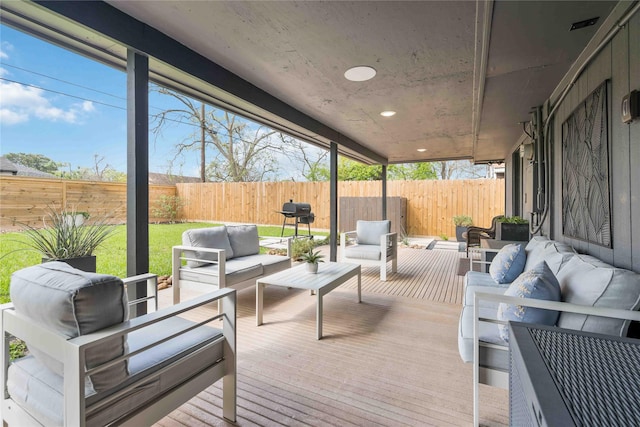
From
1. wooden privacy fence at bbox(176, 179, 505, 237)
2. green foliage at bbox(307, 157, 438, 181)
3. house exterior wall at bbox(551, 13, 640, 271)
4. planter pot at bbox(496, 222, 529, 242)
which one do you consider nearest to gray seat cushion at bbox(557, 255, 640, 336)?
house exterior wall at bbox(551, 13, 640, 271)

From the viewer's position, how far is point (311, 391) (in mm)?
1812

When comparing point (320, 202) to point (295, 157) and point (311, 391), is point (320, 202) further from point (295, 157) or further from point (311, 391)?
point (311, 391)

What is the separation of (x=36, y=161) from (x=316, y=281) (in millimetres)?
4074

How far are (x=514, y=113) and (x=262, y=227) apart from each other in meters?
7.85

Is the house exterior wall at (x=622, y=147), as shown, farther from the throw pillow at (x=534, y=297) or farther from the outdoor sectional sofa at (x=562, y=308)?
the throw pillow at (x=534, y=297)

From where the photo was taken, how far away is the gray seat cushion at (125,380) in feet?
3.51

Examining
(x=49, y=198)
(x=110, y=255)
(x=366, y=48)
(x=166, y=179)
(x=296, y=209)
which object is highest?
(x=366, y=48)

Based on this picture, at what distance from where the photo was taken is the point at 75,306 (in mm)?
1026

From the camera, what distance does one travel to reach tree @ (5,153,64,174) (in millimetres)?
3674

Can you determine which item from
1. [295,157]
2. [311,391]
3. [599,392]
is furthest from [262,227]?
[599,392]

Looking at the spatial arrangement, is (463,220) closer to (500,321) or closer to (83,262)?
(500,321)

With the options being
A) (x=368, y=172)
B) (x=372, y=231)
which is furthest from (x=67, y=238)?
(x=368, y=172)

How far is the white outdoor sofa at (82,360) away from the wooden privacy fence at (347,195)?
7.79m

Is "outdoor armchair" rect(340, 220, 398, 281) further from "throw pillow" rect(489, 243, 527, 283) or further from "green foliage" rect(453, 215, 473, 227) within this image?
"green foliage" rect(453, 215, 473, 227)
